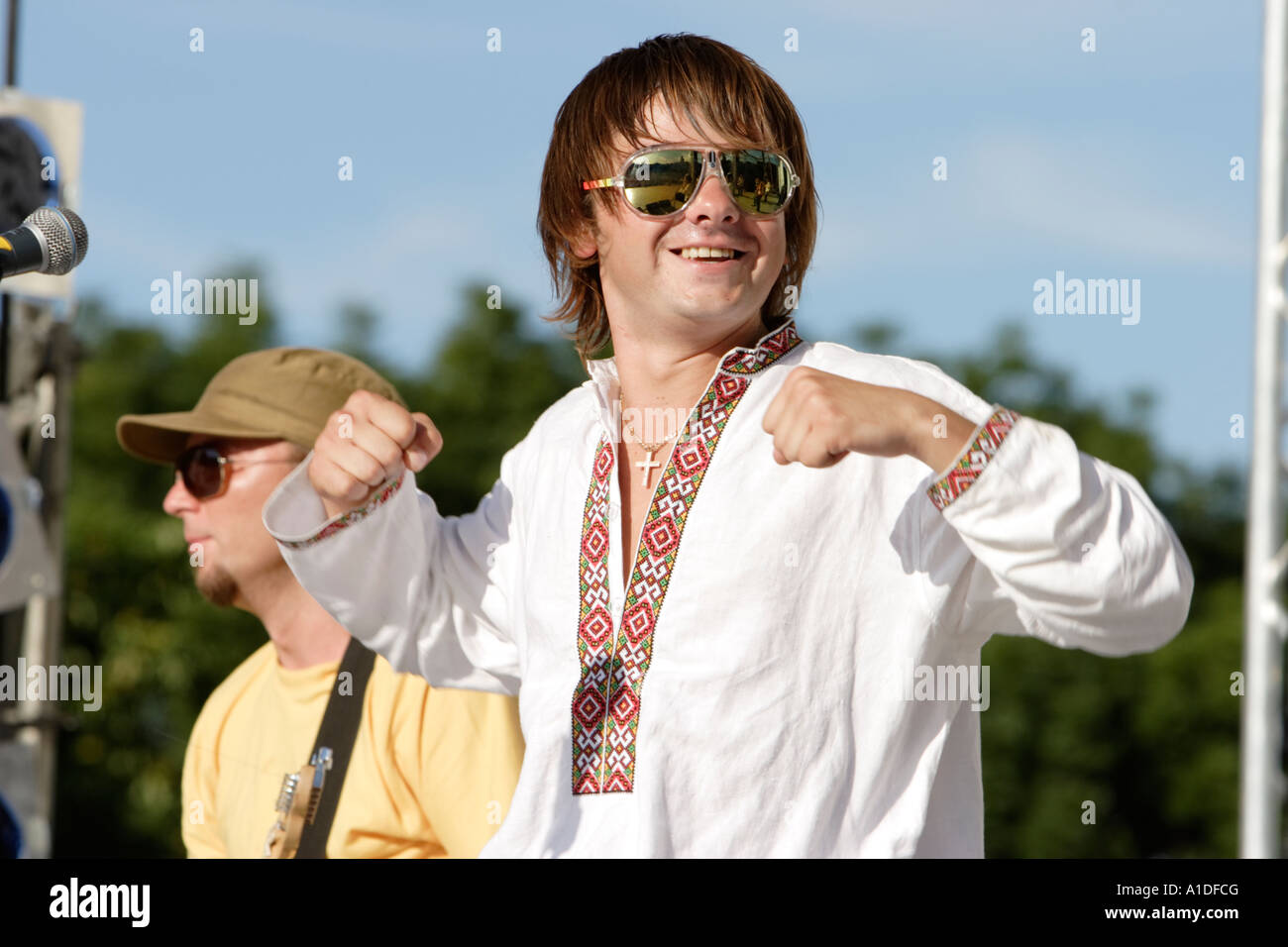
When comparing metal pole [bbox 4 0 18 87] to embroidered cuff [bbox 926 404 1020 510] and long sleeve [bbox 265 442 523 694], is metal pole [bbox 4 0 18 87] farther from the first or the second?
embroidered cuff [bbox 926 404 1020 510]

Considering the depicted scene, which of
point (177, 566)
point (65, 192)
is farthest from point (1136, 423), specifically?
point (65, 192)

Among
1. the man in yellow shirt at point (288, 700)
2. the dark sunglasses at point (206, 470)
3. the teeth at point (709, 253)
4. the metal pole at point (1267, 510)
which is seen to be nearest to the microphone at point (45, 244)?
the teeth at point (709, 253)

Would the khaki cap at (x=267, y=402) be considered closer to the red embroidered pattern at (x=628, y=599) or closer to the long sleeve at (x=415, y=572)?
the long sleeve at (x=415, y=572)

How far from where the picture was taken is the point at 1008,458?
2.00 meters

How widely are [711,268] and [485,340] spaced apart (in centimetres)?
2007

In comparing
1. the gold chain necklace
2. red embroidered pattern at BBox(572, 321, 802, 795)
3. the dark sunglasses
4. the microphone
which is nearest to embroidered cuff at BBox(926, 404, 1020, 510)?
red embroidered pattern at BBox(572, 321, 802, 795)

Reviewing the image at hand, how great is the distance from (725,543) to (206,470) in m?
2.17

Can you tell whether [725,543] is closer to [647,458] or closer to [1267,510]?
[647,458]

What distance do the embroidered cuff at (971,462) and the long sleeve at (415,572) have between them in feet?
2.78

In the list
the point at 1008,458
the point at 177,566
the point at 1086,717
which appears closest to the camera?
the point at 1008,458

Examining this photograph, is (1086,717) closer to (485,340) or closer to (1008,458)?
(485,340)

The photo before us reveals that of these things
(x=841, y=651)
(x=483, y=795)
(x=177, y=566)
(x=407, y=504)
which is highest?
(x=407, y=504)

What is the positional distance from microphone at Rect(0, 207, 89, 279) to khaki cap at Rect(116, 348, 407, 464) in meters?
1.56

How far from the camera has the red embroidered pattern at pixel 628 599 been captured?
2.31 metres
